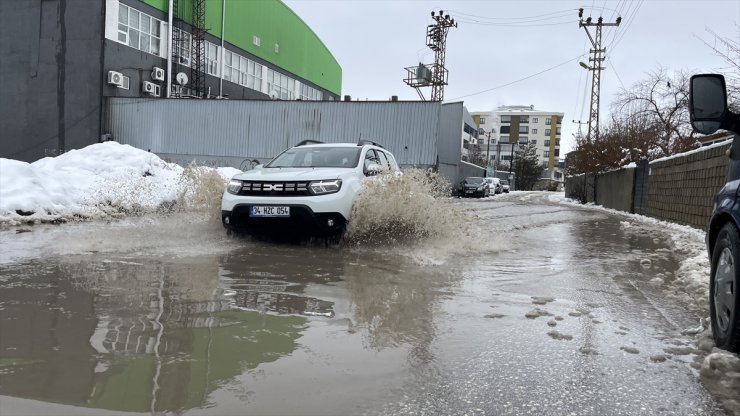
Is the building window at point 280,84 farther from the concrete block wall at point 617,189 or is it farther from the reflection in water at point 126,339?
the reflection in water at point 126,339

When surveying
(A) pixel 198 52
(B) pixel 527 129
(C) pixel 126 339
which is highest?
(B) pixel 527 129

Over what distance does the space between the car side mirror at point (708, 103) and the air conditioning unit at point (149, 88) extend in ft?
102

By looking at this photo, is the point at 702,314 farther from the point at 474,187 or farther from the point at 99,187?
the point at 474,187

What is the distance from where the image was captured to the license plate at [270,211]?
6.80 metres

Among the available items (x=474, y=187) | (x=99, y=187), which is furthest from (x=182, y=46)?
(x=99, y=187)

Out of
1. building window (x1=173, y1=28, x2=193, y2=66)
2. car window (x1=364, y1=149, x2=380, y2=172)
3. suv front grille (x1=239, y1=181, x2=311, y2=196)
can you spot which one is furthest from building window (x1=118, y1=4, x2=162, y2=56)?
suv front grille (x1=239, y1=181, x2=311, y2=196)

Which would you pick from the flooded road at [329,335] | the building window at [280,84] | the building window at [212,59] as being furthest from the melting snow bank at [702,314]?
the building window at [280,84]

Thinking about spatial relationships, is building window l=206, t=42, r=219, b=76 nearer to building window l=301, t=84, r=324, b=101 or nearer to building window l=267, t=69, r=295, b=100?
building window l=267, t=69, r=295, b=100

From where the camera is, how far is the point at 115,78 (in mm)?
27953

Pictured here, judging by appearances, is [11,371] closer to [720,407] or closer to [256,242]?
[720,407]

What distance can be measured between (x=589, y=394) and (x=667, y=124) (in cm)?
2693

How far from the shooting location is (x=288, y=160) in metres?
8.25

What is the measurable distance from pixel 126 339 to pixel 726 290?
3568 millimetres

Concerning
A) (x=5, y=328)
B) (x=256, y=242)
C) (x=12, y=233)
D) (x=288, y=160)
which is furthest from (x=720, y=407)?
(x=12, y=233)
